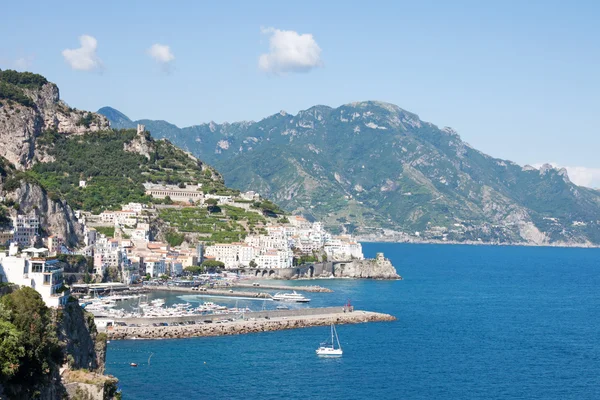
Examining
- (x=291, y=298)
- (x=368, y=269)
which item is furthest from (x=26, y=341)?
(x=368, y=269)

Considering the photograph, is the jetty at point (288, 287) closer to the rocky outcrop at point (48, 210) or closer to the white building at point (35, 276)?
the rocky outcrop at point (48, 210)

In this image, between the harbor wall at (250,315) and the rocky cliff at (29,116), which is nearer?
the harbor wall at (250,315)

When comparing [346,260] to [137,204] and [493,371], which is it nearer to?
[137,204]

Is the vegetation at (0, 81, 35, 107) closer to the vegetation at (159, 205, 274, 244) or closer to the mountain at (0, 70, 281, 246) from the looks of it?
the mountain at (0, 70, 281, 246)

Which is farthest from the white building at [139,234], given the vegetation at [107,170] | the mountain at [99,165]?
the vegetation at [107,170]

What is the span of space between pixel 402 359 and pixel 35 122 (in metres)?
82.6

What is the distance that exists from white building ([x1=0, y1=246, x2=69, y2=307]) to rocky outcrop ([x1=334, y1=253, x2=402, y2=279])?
86.4 metres

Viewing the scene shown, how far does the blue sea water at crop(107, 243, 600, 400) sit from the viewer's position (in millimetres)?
49031

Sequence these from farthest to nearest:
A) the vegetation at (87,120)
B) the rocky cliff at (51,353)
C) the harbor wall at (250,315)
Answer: the vegetation at (87,120) → the harbor wall at (250,315) → the rocky cliff at (51,353)

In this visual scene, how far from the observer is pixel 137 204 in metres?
117

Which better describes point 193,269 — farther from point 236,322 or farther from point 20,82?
point 20,82

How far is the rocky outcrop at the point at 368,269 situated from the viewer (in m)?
123

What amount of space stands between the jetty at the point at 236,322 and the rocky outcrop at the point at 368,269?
44.9m

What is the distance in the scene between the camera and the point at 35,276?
37.8m
